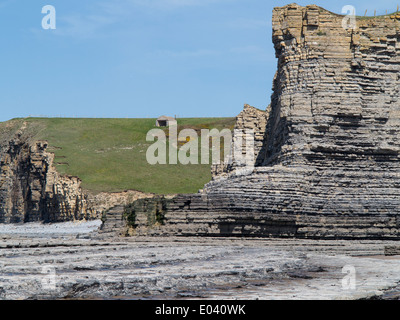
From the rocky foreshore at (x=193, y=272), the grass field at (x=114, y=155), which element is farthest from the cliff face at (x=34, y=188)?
the rocky foreshore at (x=193, y=272)

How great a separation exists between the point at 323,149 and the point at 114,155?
5306 centimetres

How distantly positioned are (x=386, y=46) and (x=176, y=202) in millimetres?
13423

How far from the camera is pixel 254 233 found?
30516 mm

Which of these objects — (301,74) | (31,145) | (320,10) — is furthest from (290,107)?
(31,145)

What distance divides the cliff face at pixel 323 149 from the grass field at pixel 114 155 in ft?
122

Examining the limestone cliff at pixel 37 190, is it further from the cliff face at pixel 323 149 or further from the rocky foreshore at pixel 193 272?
the rocky foreshore at pixel 193 272

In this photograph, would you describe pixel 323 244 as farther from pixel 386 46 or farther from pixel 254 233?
pixel 386 46

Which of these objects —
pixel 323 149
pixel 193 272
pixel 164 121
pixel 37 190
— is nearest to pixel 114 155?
pixel 37 190

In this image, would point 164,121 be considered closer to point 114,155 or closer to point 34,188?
point 114,155

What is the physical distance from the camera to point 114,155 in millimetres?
84062

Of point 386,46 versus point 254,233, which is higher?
point 386,46

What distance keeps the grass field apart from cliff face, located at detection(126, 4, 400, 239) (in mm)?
37158

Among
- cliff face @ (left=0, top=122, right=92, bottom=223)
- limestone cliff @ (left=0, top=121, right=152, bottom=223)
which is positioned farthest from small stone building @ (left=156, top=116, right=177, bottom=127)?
cliff face @ (left=0, top=122, right=92, bottom=223)

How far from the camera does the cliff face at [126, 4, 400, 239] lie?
30.3m
